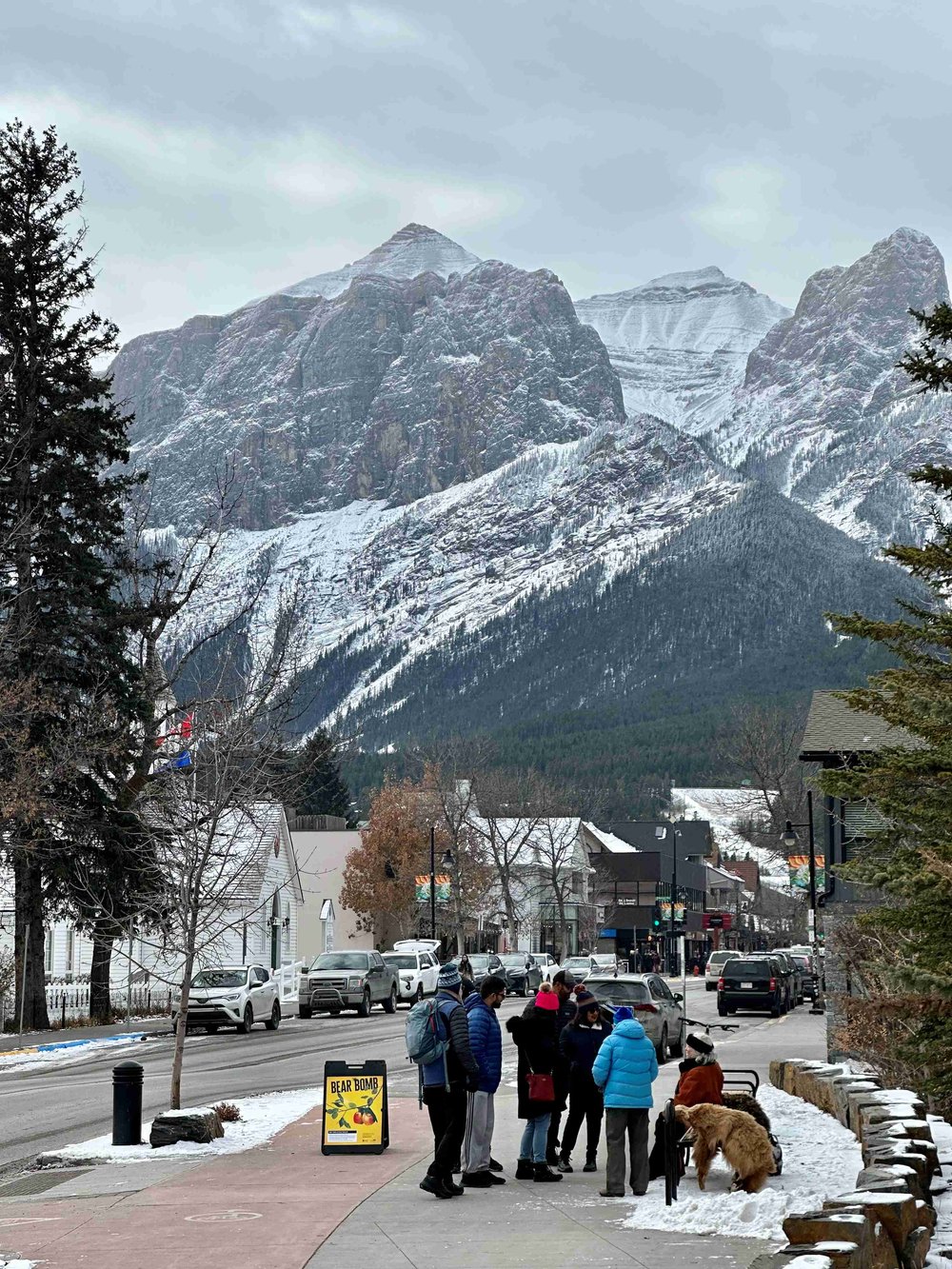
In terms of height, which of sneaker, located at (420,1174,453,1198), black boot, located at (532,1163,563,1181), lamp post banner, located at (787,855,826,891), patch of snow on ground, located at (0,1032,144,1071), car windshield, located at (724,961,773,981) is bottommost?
patch of snow on ground, located at (0,1032,144,1071)

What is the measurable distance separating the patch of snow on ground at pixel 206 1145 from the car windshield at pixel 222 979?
1972cm

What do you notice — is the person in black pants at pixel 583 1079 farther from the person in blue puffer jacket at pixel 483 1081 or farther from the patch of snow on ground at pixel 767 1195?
the person in blue puffer jacket at pixel 483 1081

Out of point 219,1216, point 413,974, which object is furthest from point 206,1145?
point 413,974

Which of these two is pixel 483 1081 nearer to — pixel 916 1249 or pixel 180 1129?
pixel 180 1129

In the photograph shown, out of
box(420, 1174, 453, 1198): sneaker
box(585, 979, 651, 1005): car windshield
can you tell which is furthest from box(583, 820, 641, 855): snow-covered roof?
box(420, 1174, 453, 1198): sneaker

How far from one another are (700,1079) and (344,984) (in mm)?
31884

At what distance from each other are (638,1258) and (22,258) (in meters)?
35.1

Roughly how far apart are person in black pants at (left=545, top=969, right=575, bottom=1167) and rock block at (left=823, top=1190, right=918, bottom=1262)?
5321 mm

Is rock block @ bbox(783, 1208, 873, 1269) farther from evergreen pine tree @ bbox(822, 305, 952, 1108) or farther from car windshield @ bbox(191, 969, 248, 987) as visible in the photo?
car windshield @ bbox(191, 969, 248, 987)

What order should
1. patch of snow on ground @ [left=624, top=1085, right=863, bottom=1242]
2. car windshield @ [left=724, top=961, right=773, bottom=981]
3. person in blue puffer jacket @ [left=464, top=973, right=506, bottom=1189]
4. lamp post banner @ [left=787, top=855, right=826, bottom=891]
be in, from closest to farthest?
1. patch of snow on ground @ [left=624, top=1085, right=863, bottom=1242]
2. person in blue puffer jacket @ [left=464, top=973, right=506, bottom=1189]
3. car windshield @ [left=724, top=961, right=773, bottom=981]
4. lamp post banner @ [left=787, top=855, right=826, bottom=891]

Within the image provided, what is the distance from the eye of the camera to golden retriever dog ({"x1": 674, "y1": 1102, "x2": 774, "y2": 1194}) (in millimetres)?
13469

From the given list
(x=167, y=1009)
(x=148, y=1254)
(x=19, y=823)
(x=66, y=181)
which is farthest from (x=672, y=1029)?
(x=66, y=181)

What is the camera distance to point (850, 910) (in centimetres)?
3312

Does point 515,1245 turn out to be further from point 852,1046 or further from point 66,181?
point 66,181
